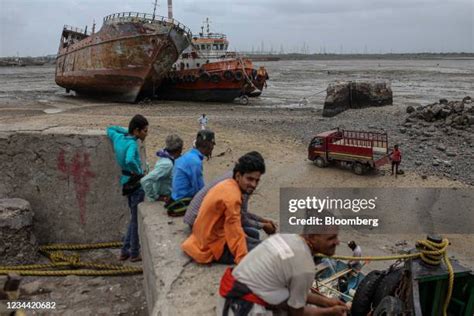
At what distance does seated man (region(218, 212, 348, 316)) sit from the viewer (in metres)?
1.96

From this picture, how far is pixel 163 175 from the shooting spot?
13.4 feet

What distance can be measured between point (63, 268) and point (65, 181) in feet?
3.05

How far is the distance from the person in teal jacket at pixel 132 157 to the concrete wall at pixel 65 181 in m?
0.42

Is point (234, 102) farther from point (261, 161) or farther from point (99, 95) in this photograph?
point (261, 161)

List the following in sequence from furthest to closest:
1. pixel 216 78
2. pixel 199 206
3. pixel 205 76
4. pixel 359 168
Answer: pixel 205 76 → pixel 216 78 → pixel 359 168 → pixel 199 206

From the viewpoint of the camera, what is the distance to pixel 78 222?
16.2ft

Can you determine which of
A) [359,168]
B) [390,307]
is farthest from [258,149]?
[390,307]

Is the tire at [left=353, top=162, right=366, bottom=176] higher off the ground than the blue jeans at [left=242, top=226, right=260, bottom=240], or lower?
lower

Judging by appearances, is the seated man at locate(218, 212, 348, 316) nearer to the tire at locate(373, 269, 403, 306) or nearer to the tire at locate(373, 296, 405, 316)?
the tire at locate(373, 296, 405, 316)

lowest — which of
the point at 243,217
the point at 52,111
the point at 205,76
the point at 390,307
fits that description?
the point at 52,111

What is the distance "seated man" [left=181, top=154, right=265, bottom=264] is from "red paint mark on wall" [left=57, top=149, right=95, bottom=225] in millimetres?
2269

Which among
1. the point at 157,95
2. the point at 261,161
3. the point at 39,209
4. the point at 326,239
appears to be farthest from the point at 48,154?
the point at 157,95

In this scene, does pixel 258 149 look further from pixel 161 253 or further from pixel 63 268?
pixel 161 253

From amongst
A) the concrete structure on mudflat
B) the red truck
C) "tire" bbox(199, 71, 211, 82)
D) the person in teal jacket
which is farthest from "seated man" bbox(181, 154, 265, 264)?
"tire" bbox(199, 71, 211, 82)
